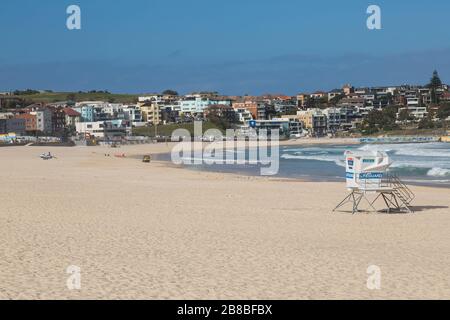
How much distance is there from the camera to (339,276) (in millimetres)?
7152

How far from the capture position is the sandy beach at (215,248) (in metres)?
6.51

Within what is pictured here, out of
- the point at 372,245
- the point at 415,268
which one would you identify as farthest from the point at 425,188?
the point at 415,268

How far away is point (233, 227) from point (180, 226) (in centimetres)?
82

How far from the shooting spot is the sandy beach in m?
6.51

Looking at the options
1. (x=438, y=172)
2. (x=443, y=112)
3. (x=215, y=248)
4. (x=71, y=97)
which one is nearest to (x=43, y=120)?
(x=71, y=97)

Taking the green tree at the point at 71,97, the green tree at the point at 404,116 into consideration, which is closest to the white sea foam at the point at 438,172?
the green tree at the point at 404,116

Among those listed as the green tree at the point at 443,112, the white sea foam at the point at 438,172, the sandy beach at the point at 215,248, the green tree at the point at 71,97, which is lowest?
the white sea foam at the point at 438,172

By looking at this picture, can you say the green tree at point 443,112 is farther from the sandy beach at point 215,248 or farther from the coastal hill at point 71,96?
the sandy beach at point 215,248

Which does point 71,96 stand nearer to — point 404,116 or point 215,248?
point 404,116

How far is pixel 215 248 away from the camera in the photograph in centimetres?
884

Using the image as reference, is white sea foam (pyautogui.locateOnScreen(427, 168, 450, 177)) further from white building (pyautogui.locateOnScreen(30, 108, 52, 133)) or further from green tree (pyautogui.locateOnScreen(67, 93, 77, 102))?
green tree (pyautogui.locateOnScreen(67, 93, 77, 102))

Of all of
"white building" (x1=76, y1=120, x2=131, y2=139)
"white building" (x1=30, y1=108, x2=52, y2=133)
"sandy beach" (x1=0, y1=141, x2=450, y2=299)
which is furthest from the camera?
A: "white building" (x1=30, y1=108, x2=52, y2=133)

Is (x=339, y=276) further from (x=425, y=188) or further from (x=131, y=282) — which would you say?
(x=425, y=188)

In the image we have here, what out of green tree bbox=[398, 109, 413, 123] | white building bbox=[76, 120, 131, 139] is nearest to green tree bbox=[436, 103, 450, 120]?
green tree bbox=[398, 109, 413, 123]
